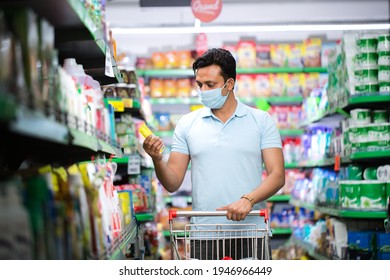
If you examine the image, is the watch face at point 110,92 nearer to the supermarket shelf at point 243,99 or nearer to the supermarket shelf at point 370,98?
the supermarket shelf at point 370,98

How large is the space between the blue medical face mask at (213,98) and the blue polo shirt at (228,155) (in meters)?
0.06

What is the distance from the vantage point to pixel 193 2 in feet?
13.0

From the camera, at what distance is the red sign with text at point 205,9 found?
4023 mm

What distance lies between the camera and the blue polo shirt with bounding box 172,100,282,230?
278cm

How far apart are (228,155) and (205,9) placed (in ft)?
5.29

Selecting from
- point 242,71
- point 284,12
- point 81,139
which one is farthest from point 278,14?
point 81,139

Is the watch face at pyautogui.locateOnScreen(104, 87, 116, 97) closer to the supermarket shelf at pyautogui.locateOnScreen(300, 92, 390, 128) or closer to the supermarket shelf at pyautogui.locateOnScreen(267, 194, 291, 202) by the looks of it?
the supermarket shelf at pyautogui.locateOnScreen(300, 92, 390, 128)

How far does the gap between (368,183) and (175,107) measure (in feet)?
11.6

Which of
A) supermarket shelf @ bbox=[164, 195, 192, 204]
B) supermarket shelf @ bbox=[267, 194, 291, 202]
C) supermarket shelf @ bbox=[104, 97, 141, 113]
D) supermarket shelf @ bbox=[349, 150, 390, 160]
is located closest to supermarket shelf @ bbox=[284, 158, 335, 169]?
supermarket shelf @ bbox=[267, 194, 291, 202]

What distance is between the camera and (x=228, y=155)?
2773 mm

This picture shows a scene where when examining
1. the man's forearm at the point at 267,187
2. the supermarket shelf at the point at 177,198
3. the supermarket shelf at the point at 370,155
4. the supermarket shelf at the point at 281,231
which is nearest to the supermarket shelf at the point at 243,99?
the supermarket shelf at the point at 177,198

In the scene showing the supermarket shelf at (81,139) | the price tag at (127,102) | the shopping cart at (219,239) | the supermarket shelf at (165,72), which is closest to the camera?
the supermarket shelf at (81,139)

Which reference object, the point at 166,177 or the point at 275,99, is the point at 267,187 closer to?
the point at 166,177
